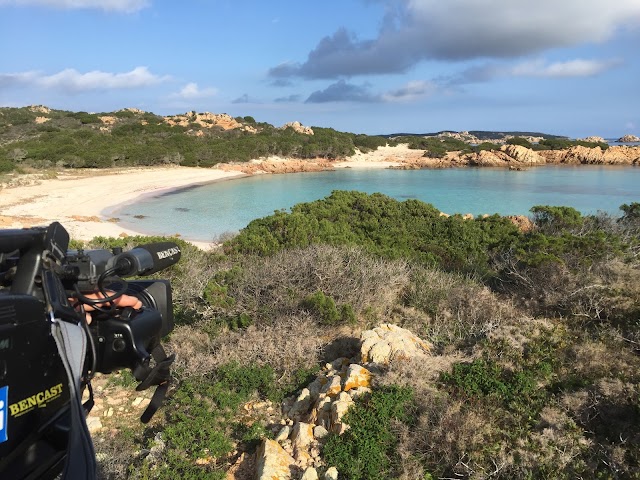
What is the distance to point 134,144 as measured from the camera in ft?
122

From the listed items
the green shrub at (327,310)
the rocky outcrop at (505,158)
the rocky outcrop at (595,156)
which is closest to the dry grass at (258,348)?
the green shrub at (327,310)

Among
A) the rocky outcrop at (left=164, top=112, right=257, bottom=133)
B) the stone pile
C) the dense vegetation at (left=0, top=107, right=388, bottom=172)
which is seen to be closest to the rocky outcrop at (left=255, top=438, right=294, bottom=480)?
the stone pile

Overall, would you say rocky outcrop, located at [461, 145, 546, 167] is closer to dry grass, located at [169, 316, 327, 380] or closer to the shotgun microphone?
dry grass, located at [169, 316, 327, 380]

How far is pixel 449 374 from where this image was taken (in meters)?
3.43

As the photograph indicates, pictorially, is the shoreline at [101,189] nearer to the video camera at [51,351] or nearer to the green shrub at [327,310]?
the green shrub at [327,310]

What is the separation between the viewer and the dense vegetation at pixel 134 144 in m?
30.0

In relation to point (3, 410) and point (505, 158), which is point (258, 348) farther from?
point (505, 158)

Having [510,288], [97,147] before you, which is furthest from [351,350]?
[97,147]

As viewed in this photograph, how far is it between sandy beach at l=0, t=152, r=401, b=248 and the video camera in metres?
10.6

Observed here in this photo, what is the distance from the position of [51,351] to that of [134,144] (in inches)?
1580

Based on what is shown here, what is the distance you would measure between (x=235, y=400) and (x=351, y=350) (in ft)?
4.30

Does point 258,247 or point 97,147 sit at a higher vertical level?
point 97,147

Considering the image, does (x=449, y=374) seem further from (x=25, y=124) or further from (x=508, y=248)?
(x=25, y=124)

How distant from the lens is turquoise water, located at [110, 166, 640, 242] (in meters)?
16.7
